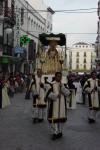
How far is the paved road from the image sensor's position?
460 inches

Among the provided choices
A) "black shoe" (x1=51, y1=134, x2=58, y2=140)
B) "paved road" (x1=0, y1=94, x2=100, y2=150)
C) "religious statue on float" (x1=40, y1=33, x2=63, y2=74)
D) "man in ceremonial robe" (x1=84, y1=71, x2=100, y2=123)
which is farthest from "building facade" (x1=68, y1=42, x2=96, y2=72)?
"black shoe" (x1=51, y1=134, x2=58, y2=140)

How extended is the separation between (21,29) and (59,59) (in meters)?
39.1

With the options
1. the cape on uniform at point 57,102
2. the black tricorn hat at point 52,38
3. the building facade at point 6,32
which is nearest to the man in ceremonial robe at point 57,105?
the cape on uniform at point 57,102

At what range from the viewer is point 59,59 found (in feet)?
59.1

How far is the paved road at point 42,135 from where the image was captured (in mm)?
11672

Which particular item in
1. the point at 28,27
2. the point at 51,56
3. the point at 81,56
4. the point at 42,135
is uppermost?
the point at 28,27

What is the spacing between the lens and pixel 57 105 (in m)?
13.1

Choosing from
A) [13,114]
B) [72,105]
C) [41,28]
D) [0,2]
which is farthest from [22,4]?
[13,114]

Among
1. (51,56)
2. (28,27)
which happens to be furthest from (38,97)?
(28,27)

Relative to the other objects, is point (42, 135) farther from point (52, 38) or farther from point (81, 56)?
point (81, 56)

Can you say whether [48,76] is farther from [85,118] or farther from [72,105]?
[72,105]

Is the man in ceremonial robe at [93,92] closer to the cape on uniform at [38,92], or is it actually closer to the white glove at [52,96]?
the cape on uniform at [38,92]

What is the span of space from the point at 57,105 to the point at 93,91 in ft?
11.3

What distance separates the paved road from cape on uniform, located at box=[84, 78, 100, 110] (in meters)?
0.63
